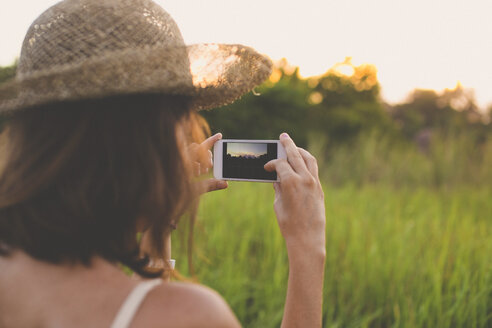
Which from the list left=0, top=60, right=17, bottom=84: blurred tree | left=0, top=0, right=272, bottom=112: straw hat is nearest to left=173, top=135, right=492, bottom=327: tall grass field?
left=0, top=60, right=17, bottom=84: blurred tree

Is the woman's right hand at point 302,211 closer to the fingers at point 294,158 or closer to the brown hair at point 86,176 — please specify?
the fingers at point 294,158

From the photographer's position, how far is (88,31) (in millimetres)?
908

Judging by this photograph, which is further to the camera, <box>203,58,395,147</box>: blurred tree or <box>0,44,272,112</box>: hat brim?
<box>203,58,395,147</box>: blurred tree

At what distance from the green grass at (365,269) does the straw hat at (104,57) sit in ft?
4.82

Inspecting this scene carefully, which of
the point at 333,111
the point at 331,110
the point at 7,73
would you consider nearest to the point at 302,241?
the point at 7,73

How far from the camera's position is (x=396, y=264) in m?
2.90

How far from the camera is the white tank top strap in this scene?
744mm

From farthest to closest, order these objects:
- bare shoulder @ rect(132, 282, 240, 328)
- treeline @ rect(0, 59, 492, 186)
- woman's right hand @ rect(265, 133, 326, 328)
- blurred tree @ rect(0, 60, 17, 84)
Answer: treeline @ rect(0, 59, 492, 186)
blurred tree @ rect(0, 60, 17, 84)
woman's right hand @ rect(265, 133, 326, 328)
bare shoulder @ rect(132, 282, 240, 328)

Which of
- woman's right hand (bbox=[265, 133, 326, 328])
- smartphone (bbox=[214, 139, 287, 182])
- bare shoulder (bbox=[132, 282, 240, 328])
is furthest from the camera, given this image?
smartphone (bbox=[214, 139, 287, 182])

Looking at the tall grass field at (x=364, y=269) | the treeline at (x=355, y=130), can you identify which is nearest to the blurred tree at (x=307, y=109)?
the treeline at (x=355, y=130)

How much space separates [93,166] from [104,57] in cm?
22

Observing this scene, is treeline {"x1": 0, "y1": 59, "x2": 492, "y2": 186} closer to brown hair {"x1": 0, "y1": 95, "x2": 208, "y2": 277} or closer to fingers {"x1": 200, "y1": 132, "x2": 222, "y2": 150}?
fingers {"x1": 200, "y1": 132, "x2": 222, "y2": 150}

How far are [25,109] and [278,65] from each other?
25.7 m

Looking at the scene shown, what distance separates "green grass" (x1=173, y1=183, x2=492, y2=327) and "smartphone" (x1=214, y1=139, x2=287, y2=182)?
92cm
